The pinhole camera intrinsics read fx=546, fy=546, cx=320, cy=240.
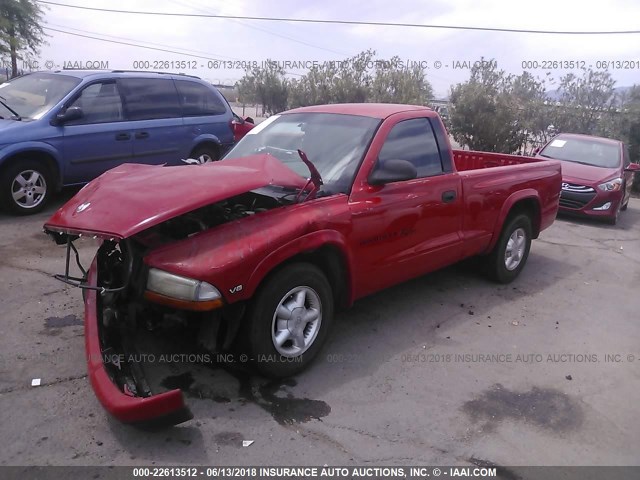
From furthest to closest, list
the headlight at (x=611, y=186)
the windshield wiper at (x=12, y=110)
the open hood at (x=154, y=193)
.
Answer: the headlight at (x=611, y=186) → the windshield wiper at (x=12, y=110) → the open hood at (x=154, y=193)

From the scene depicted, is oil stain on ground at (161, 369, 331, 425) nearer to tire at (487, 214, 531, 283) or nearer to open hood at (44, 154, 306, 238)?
open hood at (44, 154, 306, 238)

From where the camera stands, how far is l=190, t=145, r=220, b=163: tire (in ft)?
28.1

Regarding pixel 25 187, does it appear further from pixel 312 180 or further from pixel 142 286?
pixel 312 180

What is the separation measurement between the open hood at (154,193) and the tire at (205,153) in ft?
15.7

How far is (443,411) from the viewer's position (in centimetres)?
342

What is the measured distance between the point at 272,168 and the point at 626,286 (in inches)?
187

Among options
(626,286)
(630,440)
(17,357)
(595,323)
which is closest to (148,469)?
(17,357)

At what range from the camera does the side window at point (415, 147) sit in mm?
4320

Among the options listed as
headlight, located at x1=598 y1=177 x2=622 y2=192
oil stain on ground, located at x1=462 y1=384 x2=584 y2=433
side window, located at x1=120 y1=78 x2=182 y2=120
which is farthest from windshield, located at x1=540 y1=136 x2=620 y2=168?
oil stain on ground, located at x1=462 y1=384 x2=584 y2=433

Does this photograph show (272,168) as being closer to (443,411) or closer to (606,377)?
(443,411)

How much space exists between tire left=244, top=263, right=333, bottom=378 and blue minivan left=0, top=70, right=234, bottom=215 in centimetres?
478

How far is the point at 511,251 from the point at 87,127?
5523mm

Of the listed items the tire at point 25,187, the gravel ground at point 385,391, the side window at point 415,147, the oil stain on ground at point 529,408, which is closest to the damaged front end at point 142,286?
the gravel ground at point 385,391

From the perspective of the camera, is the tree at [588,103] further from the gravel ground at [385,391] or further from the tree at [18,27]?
the tree at [18,27]
